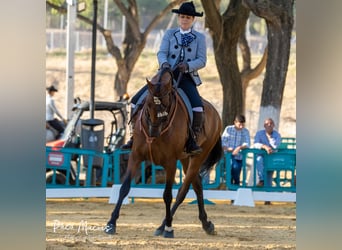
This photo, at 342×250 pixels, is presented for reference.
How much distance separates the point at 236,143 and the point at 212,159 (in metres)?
4.07

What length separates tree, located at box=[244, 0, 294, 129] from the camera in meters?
17.4

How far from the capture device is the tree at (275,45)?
57.0ft

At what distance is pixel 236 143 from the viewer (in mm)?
16469

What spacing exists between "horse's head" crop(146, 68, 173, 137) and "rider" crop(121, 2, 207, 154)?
548 mm

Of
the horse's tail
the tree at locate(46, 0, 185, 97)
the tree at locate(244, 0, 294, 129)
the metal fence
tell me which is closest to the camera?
the horse's tail

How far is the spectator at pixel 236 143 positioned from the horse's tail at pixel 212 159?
3678mm

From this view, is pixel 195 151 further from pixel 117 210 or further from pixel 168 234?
pixel 117 210

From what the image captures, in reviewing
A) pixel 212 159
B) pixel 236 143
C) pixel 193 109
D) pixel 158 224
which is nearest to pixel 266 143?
pixel 236 143

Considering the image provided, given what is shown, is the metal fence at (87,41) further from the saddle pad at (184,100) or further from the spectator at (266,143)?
the saddle pad at (184,100)

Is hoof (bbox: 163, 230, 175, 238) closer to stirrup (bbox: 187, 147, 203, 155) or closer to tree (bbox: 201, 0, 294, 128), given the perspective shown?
stirrup (bbox: 187, 147, 203, 155)

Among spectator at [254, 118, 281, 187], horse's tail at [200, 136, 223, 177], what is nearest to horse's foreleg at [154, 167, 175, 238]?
horse's tail at [200, 136, 223, 177]

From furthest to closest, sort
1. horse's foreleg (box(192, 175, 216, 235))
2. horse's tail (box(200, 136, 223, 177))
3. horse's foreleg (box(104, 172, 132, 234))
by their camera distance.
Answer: horse's tail (box(200, 136, 223, 177)), horse's foreleg (box(192, 175, 216, 235)), horse's foreleg (box(104, 172, 132, 234))
